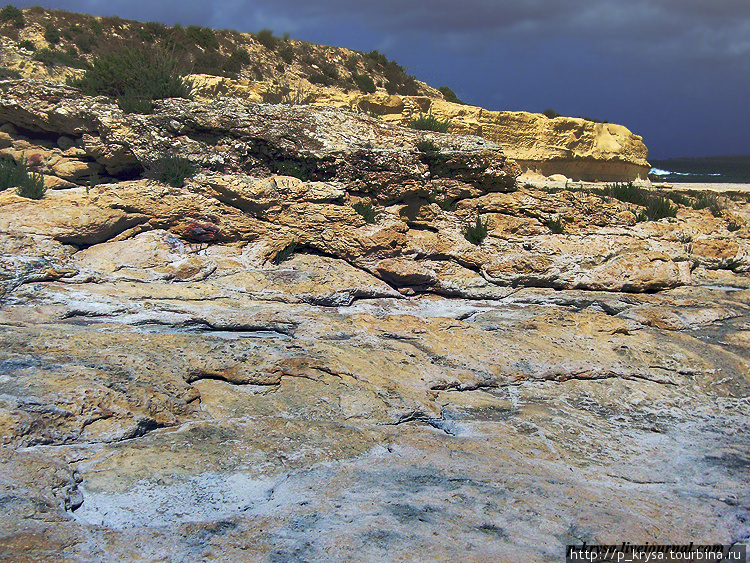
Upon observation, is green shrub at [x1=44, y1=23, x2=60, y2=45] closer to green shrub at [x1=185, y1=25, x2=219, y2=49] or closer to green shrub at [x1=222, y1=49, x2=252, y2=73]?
green shrub at [x1=185, y1=25, x2=219, y2=49]

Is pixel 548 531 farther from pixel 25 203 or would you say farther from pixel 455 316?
pixel 25 203

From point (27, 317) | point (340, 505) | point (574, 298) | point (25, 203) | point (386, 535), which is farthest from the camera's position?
point (574, 298)

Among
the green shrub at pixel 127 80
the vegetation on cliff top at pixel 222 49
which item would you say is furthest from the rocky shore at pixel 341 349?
the vegetation on cliff top at pixel 222 49

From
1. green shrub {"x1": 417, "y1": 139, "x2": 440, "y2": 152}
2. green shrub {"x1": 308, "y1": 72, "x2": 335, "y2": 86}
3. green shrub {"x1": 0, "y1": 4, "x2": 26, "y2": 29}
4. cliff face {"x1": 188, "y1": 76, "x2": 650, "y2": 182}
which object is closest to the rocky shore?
green shrub {"x1": 417, "y1": 139, "x2": 440, "y2": 152}

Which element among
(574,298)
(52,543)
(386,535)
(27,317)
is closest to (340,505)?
(386,535)

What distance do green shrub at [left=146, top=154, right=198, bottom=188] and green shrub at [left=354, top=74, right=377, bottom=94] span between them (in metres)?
18.5

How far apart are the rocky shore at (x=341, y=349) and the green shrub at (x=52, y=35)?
1958cm

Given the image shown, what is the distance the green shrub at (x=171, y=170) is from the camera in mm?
7199

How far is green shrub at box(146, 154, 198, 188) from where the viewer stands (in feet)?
23.6

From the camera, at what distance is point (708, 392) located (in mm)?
4965

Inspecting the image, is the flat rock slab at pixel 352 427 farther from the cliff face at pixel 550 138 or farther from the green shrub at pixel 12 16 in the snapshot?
the green shrub at pixel 12 16

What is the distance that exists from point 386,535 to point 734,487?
2.49 m

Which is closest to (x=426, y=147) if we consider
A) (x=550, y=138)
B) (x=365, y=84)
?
(x=550, y=138)

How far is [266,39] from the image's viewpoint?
89.3ft
